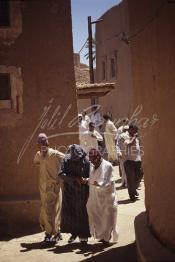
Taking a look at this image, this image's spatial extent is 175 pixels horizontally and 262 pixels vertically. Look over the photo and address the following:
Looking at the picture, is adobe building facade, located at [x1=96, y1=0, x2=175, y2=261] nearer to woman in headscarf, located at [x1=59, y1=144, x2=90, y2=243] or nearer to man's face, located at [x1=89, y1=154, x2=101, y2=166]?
man's face, located at [x1=89, y1=154, x2=101, y2=166]

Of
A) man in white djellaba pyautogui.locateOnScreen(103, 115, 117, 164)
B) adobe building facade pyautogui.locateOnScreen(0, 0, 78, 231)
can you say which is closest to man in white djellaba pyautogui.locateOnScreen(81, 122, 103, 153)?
man in white djellaba pyautogui.locateOnScreen(103, 115, 117, 164)

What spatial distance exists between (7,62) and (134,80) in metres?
3.02

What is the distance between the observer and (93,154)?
6648 mm

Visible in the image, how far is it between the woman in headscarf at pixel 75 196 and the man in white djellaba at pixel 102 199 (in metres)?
0.16

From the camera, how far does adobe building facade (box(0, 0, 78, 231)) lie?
8312mm

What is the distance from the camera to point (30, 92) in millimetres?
8414

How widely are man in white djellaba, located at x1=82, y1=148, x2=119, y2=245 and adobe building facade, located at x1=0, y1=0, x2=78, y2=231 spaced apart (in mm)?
1764

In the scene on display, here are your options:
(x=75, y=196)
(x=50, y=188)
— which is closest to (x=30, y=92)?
(x=50, y=188)

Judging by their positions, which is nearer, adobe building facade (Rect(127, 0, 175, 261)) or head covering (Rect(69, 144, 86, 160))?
adobe building facade (Rect(127, 0, 175, 261))

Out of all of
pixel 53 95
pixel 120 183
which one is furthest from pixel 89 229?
pixel 120 183

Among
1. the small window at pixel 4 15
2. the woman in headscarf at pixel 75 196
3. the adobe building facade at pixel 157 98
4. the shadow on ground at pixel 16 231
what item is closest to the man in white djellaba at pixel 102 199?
the woman in headscarf at pixel 75 196

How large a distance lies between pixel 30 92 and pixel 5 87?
47cm

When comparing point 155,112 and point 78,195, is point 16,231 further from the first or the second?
point 155,112

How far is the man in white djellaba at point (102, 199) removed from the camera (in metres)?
6.66
